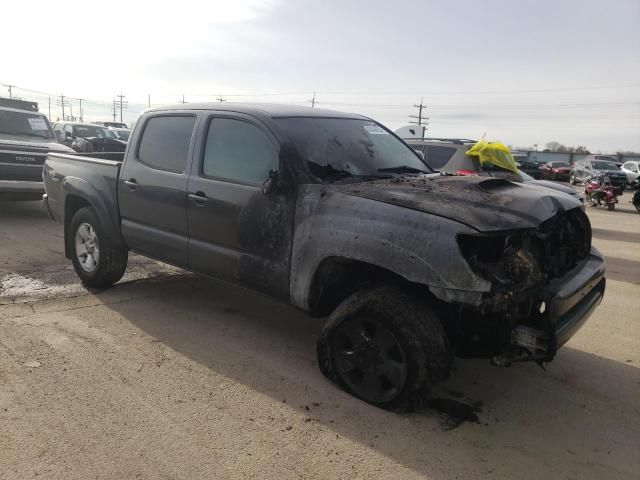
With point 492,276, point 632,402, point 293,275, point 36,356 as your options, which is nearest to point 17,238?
point 36,356

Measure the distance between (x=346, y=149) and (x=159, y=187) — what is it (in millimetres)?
1668

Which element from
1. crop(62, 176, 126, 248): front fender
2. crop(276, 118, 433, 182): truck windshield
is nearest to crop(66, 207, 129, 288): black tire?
crop(62, 176, 126, 248): front fender

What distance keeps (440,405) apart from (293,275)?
128 centimetres

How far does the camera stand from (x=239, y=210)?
3.87 metres

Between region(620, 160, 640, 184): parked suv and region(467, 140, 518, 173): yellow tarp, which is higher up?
region(467, 140, 518, 173): yellow tarp

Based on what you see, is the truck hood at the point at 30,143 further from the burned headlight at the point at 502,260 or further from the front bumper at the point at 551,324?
the front bumper at the point at 551,324

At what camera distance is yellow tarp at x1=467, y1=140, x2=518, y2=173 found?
27.8ft

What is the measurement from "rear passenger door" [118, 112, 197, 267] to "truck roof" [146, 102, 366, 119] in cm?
12

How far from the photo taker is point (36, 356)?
3.79m

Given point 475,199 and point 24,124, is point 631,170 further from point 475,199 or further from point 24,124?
point 475,199

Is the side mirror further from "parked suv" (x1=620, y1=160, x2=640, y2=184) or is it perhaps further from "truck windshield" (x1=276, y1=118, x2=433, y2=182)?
"parked suv" (x1=620, y1=160, x2=640, y2=184)

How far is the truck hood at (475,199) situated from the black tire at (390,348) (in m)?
0.57

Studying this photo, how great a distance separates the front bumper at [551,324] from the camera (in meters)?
2.92

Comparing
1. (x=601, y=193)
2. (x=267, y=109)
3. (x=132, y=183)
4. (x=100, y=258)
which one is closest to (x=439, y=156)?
(x=267, y=109)
